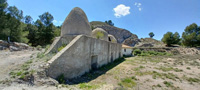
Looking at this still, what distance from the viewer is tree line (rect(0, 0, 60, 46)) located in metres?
18.8

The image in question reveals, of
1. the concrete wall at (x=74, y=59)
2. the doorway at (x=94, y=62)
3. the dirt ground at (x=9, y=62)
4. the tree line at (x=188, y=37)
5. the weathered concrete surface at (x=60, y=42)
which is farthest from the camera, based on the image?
the tree line at (x=188, y=37)

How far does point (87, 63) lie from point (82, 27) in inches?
135

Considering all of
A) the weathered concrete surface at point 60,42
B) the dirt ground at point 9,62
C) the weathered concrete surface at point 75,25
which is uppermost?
the weathered concrete surface at point 75,25

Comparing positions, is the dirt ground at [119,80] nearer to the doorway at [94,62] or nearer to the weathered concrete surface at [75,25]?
the doorway at [94,62]

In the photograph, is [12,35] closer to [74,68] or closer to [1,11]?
[1,11]

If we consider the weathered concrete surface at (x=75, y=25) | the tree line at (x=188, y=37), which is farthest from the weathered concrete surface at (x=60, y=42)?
the tree line at (x=188, y=37)

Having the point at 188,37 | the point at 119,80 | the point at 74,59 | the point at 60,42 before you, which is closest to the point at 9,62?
the point at 60,42

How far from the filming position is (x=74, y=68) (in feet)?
20.4

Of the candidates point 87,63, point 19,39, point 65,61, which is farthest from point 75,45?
point 19,39

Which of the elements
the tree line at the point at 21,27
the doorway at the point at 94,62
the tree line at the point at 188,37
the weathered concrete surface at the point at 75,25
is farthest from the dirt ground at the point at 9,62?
the tree line at the point at 188,37

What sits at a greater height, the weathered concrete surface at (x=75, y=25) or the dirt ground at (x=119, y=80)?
the weathered concrete surface at (x=75, y=25)

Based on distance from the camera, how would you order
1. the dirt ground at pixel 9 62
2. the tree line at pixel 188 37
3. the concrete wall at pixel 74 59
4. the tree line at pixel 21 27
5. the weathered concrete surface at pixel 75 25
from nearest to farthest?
the dirt ground at pixel 9 62
the concrete wall at pixel 74 59
the weathered concrete surface at pixel 75 25
the tree line at pixel 21 27
the tree line at pixel 188 37

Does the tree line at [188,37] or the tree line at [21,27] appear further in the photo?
the tree line at [188,37]

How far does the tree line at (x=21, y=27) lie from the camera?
18828 millimetres
